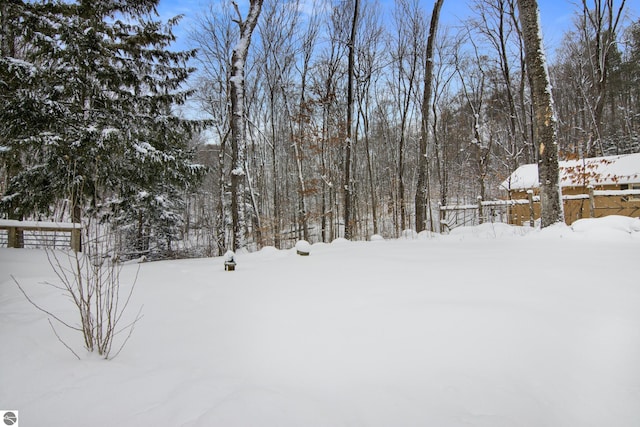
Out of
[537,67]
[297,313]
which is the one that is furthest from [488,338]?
[537,67]

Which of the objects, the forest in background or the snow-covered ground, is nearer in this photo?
the snow-covered ground

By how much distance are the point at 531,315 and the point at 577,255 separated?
2.05 meters

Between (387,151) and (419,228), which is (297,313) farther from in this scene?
(387,151)

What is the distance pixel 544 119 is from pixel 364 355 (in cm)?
564

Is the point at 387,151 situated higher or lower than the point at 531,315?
higher

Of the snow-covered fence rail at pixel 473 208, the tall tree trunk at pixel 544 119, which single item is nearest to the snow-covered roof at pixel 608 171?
the snow-covered fence rail at pixel 473 208

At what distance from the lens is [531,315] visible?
81.1 inches

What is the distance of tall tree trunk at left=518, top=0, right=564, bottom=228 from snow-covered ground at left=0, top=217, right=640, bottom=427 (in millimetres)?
2145

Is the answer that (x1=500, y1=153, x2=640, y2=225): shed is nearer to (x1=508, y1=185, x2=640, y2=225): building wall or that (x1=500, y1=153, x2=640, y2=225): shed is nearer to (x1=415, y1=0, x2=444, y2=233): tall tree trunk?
(x1=508, y1=185, x2=640, y2=225): building wall

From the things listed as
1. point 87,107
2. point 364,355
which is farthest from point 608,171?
point 87,107

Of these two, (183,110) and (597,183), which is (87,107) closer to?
(183,110)

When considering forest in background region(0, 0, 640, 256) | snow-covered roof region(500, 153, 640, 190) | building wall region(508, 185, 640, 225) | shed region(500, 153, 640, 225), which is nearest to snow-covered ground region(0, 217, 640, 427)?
forest in background region(0, 0, 640, 256)

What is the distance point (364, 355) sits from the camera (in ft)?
5.88

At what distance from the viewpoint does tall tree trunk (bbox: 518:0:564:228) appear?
5.18m
